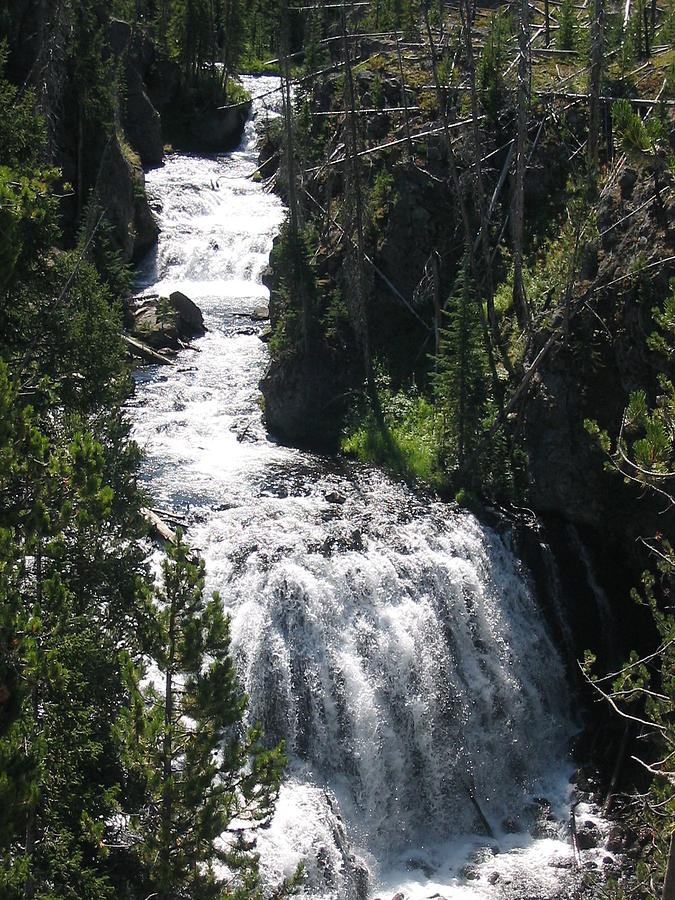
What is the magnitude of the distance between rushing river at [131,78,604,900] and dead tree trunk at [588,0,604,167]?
10.7 m

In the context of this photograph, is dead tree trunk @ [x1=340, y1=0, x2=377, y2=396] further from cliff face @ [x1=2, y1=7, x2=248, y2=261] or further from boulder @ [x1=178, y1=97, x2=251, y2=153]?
boulder @ [x1=178, y1=97, x2=251, y2=153]

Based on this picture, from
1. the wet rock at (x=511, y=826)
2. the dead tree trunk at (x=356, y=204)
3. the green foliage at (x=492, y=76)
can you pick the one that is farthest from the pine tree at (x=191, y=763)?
the green foliage at (x=492, y=76)

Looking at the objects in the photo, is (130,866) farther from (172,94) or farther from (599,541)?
(172,94)

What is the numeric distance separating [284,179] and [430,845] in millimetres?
20452

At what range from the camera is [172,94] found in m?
58.4

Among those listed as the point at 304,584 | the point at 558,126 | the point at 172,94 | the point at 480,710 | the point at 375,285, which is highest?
the point at 172,94

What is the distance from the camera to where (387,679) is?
1867 cm

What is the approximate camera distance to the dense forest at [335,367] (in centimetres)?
989

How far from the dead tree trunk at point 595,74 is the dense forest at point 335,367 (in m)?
0.09

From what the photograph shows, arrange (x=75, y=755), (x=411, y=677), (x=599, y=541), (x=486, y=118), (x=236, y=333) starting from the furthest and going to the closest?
(x=236, y=333)
(x=486, y=118)
(x=599, y=541)
(x=411, y=677)
(x=75, y=755)

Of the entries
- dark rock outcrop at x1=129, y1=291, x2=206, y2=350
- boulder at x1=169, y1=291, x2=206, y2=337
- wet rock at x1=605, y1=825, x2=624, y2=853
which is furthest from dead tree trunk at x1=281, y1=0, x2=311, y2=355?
wet rock at x1=605, y1=825, x2=624, y2=853

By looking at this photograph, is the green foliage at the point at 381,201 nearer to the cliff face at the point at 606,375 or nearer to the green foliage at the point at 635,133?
the cliff face at the point at 606,375

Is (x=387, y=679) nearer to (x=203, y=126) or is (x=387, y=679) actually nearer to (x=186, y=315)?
(x=186, y=315)

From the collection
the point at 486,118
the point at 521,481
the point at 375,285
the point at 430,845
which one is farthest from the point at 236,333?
the point at 430,845
